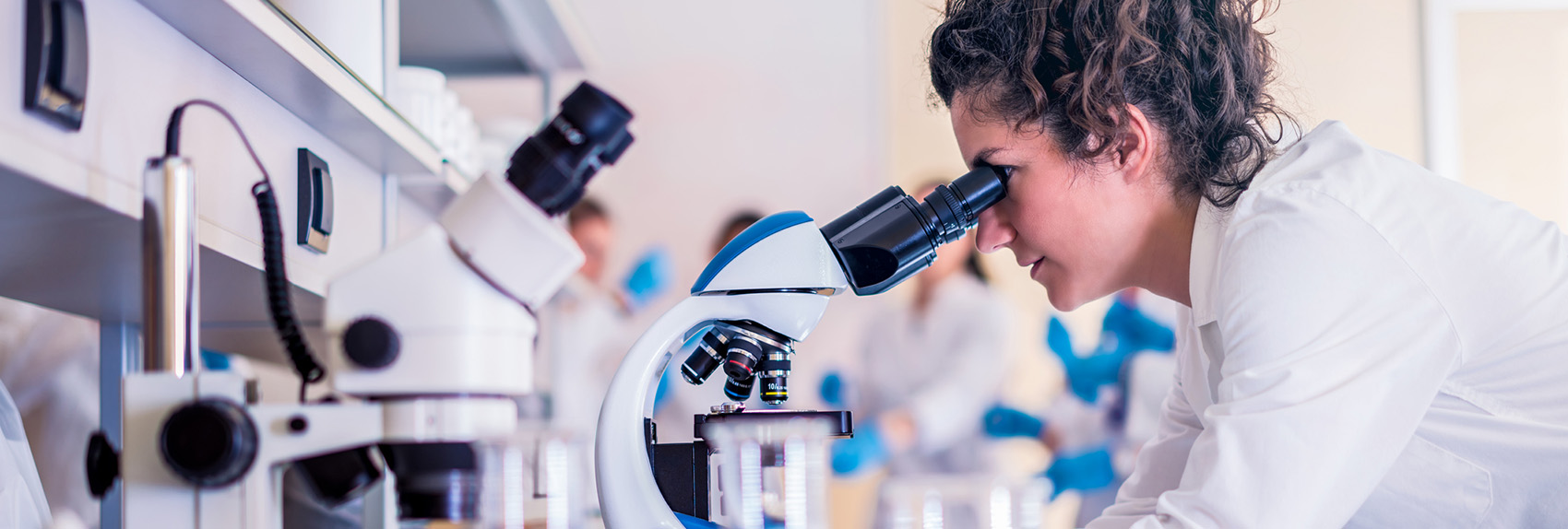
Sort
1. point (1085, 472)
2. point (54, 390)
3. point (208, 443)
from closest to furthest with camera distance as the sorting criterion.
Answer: point (208, 443)
point (54, 390)
point (1085, 472)

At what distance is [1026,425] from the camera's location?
2.44m

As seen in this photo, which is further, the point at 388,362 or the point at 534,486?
the point at 534,486

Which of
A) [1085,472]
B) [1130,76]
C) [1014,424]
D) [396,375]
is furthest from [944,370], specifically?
[396,375]

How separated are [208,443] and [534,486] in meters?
0.37

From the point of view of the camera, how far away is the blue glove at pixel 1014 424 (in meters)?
2.44

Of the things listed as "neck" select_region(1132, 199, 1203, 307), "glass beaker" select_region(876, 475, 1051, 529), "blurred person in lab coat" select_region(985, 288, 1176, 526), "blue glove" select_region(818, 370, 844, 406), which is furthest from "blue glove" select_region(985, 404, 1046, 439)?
"neck" select_region(1132, 199, 1203, 307)

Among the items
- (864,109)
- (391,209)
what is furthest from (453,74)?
(864,109)

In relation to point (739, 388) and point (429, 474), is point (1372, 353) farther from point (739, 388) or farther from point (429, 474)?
point (429, 474)

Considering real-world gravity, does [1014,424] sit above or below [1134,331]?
below

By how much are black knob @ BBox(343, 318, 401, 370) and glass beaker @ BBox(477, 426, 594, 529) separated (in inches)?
6.6

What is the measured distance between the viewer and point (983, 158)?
0.89 meters

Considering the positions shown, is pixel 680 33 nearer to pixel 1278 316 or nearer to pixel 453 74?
pixel 453 74

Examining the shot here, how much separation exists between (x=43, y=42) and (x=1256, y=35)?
945 millimetres

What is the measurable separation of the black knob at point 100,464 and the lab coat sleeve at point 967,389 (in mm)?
2146
